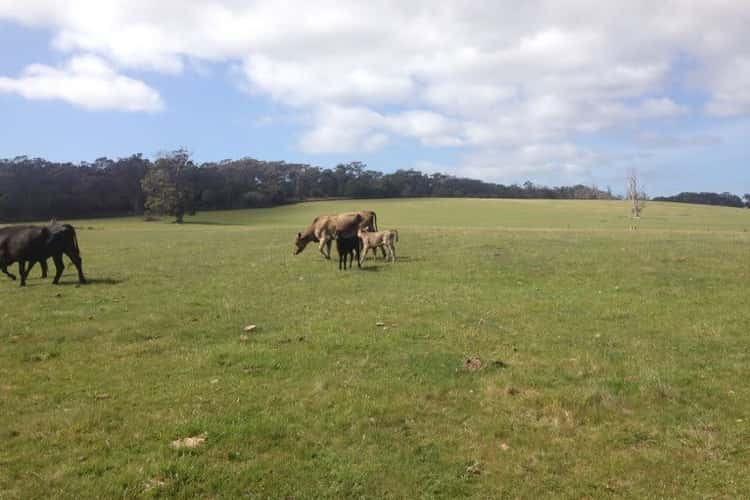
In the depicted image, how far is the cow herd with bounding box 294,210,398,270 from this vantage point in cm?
2178

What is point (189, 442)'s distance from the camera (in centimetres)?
681

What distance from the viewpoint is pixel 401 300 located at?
50.8 ft

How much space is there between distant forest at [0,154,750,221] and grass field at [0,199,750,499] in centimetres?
8908

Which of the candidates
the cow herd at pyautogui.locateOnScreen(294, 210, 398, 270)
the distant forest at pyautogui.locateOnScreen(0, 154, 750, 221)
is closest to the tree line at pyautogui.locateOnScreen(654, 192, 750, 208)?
the distant forest at pyautogui.locateOnScreen(0, 154, 750, 221)

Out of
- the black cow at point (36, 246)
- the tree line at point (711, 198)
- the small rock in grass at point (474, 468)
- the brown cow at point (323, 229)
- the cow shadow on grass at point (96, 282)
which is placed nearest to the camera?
the small rock in grass at point (474, 468)

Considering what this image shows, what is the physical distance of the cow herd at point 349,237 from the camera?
21.8 meters

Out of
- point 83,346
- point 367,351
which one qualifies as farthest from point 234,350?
point 83,346

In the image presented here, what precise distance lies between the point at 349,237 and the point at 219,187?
104 metres

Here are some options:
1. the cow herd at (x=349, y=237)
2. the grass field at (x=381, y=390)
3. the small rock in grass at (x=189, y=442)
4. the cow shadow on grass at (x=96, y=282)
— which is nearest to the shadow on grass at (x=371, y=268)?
the cow herd at (x=349, y=237)

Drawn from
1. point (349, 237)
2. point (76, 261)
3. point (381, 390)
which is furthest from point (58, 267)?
point (381, 390)

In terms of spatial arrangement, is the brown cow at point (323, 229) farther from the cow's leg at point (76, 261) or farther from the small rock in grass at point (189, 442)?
the small rock in grass at point (189, 442)

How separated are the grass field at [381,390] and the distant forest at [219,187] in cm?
8908

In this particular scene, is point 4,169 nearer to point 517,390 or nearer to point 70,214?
point 70,214

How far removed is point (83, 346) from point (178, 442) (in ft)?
17.4
